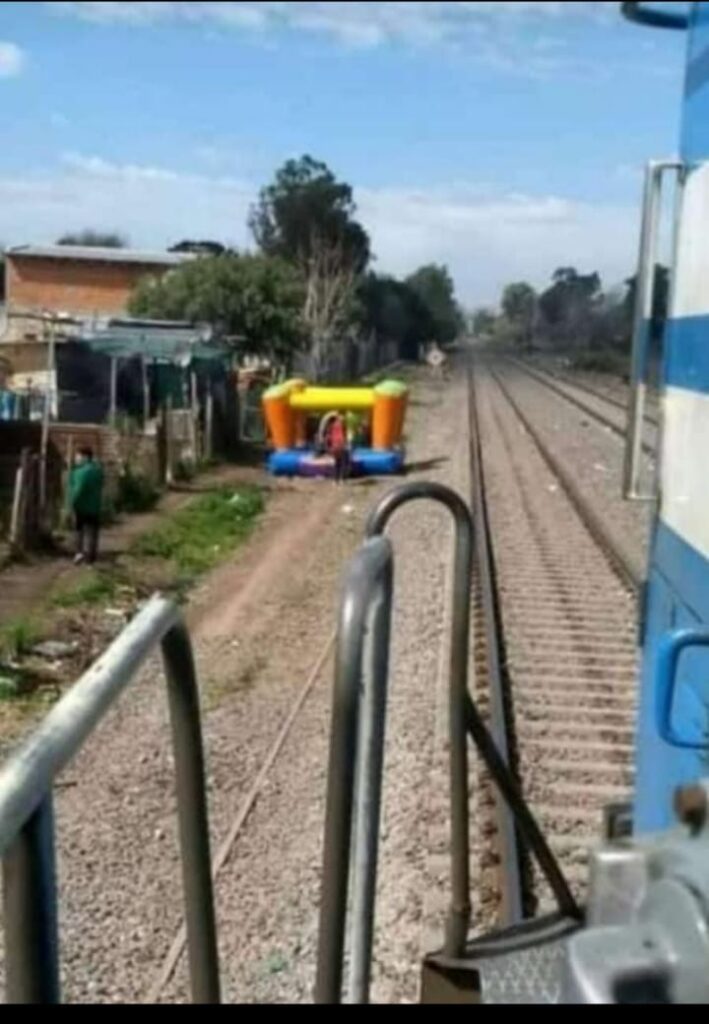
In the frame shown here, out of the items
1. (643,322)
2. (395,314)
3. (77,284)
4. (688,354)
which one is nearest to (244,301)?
(77,284)

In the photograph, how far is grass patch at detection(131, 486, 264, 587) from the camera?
2061cm

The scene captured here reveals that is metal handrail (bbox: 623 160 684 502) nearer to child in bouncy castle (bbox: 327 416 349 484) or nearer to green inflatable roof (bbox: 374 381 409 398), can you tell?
child in bouncy castle (bbox: 327 416 349 484)

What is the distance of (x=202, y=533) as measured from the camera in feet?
76.2

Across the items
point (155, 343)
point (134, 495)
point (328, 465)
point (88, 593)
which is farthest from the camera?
point (155, 343)

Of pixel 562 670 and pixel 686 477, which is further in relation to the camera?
pixel 562 670

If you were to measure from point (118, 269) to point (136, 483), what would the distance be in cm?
3277

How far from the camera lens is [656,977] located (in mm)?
1711

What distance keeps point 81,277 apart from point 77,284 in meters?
0.52

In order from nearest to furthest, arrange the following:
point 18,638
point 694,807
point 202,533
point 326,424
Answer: point 694,807 < point 18,638 < point 202,533 < point 326,424

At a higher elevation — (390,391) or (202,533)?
(390,391)

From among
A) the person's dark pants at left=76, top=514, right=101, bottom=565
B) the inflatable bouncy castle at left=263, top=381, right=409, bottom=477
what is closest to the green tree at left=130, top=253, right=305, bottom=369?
the inflatable bouncy castle at left=263, top=381, right=409, bottom=477

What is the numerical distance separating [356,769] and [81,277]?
53983mm

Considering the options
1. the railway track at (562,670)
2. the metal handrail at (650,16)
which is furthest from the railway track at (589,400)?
the metal handrail at (650,16)

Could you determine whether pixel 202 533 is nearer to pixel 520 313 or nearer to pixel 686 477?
pixel 686 477
